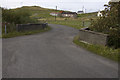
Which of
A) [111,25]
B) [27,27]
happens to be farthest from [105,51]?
[27,27]

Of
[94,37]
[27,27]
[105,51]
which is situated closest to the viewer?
[105,51]

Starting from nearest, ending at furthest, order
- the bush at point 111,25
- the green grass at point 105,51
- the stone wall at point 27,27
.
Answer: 1. the green grass at point 105,51
2. the bush at point 111,25
3. the stone wall at point 27,27

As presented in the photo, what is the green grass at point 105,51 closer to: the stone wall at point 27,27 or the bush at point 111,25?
the bush at point 111,25

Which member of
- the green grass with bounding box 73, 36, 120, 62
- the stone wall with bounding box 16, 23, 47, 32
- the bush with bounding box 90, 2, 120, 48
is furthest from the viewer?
the stone wall with bounding box 16, 23, 47, 32

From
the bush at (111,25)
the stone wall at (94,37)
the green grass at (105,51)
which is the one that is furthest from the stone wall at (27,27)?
the green grass at (105,51)

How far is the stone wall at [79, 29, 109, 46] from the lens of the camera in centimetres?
821

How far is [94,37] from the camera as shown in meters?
9.13

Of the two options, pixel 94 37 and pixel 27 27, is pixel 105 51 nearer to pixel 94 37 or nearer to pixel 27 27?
pixel 94 37

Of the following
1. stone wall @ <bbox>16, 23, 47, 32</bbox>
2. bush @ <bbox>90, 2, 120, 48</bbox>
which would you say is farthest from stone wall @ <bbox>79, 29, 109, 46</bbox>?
stone wall @ <bbox>16, 23, 47, 32</bbox>

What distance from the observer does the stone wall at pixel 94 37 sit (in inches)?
323

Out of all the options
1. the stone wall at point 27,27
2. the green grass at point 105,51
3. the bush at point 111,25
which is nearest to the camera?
the green grass at point 105,51

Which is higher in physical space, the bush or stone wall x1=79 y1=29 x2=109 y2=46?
the bush

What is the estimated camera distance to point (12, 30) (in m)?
15.7

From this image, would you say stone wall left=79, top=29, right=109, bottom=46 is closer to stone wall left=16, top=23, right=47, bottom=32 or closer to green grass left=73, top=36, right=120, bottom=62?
green grass left=73, top=36, right=120, bottom=62
